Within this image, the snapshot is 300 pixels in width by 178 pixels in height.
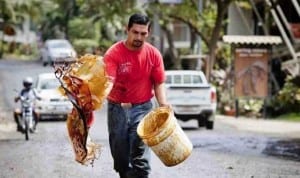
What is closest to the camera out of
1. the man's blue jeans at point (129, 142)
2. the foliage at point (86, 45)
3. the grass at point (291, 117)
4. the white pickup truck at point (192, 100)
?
the man's blue jeans at point (129, 142)

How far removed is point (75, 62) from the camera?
759cm

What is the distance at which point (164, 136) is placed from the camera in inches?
279

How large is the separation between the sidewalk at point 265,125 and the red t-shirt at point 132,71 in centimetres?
1292

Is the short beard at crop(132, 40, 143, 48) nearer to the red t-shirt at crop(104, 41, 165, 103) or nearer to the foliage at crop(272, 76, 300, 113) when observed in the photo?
the red t-shirt at crop(104, 41, 165, 103)

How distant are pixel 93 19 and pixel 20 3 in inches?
210

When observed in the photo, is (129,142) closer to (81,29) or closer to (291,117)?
(291,117)

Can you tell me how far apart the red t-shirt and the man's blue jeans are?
117 millimetres

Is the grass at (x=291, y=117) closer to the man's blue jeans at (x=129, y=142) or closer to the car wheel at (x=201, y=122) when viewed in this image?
the car wheel at (x=201, y=122)

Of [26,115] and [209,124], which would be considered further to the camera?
[209,124]

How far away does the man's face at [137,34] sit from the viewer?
7594 mm

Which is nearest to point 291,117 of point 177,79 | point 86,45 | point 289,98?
point 289,98

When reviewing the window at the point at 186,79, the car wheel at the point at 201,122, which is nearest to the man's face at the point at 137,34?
the car wheel at the point at 201,122

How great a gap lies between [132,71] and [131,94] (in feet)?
0.86

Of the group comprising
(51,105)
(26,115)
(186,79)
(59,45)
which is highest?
(59,45)
